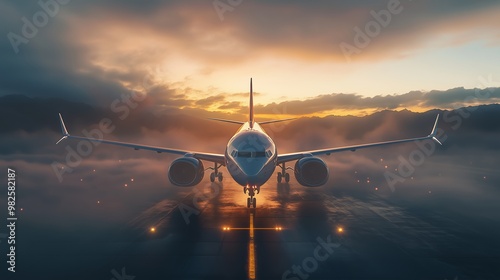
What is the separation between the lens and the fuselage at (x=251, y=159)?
21.6 metres

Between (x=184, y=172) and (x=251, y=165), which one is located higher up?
(x=251, y=165)

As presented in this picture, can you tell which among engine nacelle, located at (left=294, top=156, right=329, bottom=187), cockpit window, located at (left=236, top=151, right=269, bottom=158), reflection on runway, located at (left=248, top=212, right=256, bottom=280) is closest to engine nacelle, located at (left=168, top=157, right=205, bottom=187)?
cockpit window, located at (left=236, top=151, right=269, bottom=158)

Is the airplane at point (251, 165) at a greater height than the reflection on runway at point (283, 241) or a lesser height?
greater

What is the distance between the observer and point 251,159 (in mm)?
22094

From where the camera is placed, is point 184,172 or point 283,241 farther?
point 184,172

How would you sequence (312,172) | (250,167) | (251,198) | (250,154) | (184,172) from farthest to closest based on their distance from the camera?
(184,172) → (312,172) → (251,198) → (250,154) → (250,167)

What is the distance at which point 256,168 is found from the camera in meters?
21.5

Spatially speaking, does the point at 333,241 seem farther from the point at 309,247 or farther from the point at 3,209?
the point at 3,209

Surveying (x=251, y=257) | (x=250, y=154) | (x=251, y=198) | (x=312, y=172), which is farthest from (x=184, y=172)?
(x=251, y=257)

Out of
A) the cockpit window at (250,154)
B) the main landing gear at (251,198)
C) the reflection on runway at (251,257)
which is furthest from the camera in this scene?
the main landing gear at (251,198)

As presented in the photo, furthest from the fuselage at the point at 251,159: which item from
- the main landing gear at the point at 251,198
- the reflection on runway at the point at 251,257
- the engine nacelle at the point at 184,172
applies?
the engine nacelle at the point at 184,172

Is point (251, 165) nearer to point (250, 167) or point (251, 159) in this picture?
point (250, 167)

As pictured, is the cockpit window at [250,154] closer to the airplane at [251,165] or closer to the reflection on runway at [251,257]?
the airplane at [251,165]

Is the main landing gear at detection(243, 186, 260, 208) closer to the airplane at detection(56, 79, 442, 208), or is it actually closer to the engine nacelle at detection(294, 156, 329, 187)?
the airplane at detection(56, 79, 442, 208)
